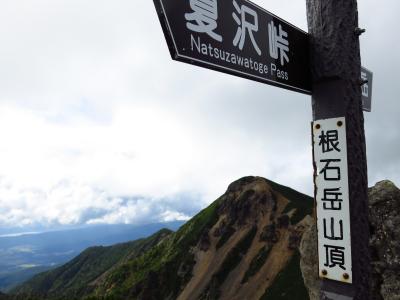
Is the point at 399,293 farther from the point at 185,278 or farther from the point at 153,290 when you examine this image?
the point at 153,290

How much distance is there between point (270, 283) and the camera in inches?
3880

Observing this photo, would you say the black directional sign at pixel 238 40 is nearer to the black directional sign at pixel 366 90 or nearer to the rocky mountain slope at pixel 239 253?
the black directional sign at pixel 366 90

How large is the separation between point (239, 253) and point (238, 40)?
117236 mm

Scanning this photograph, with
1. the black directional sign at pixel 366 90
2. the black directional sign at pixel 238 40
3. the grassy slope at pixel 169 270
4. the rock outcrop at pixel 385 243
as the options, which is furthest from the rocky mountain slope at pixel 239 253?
the black directional sign at pixel 238 40

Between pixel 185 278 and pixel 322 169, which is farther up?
pixel 322 169

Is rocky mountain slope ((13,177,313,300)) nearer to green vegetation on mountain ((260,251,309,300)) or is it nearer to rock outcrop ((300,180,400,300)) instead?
green vegetation on mountain ((260,251,309,300))

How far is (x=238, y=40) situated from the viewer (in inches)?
172

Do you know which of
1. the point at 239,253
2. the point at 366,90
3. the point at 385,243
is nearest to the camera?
the point at 366,90

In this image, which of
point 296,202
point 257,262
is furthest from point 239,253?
point 296,202

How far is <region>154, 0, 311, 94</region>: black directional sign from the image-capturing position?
378 centimetres

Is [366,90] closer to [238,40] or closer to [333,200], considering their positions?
[333,200]

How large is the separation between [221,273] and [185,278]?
16867mm

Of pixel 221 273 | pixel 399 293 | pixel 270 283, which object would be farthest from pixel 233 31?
pixel 221 273

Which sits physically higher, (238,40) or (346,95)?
(238,40)
